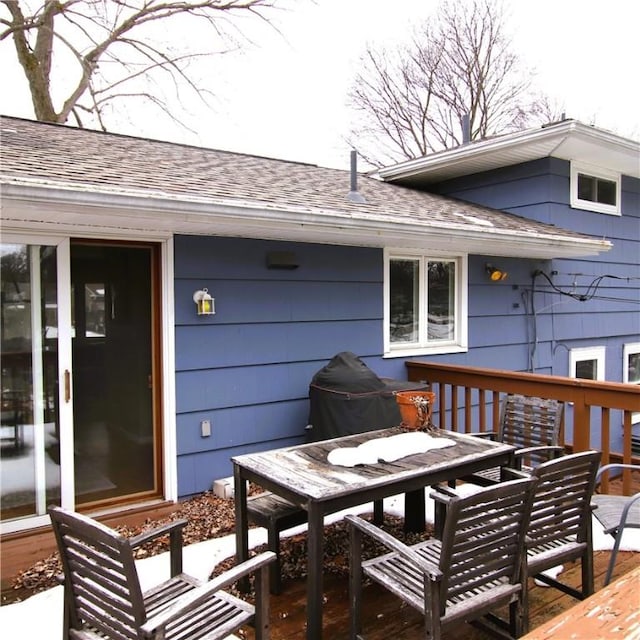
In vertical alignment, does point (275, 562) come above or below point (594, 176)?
below

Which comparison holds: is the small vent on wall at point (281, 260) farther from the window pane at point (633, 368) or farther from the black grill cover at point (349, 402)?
the window pane at point (633, 368)

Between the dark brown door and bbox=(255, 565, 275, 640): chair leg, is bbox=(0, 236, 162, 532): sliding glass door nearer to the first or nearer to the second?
the dark brown door

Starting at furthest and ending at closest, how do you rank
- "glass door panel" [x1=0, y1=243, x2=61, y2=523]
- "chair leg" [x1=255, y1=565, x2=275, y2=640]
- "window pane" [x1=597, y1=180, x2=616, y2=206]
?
"window pane" [x1=597, y1=180, x2=616, y2=206] < "glass door panel" [x1=0, y1=243, x2=61, y2=523] < "chair leg" [x1=255, y1=565, x2=275, y2=640]

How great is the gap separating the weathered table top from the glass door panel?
1.62 m

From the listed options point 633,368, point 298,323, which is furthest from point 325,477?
point 633,368

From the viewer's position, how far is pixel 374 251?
5.36 m

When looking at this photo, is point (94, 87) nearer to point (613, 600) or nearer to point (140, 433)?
point (140, 433)

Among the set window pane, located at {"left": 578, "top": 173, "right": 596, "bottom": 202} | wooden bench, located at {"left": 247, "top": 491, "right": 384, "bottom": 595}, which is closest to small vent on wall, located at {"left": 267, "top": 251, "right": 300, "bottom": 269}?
wooden bench, located at {"left": 247, "top": 491, "right": 384, "bottom": 595}

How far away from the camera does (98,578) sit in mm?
1819

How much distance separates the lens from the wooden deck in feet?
8.29

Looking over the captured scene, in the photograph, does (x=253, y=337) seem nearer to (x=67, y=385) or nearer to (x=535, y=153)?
(x=67, y=385)

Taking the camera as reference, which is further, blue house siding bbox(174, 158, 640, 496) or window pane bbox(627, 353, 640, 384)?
window pane bbox(627, 353, 640, 384)

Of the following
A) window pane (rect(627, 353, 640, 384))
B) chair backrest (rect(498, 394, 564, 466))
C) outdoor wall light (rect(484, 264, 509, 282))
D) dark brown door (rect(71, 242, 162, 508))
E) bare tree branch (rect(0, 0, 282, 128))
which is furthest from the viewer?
bare tree branch (rect(0, 0, 282, 128))

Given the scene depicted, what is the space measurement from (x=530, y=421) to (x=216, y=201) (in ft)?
8.87
